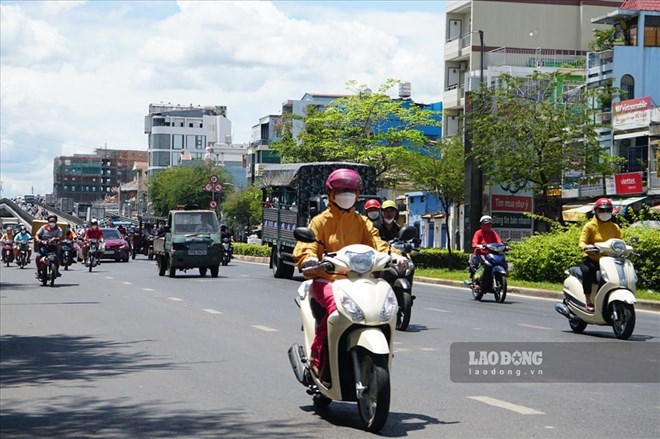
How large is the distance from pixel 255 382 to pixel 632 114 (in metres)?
48.0

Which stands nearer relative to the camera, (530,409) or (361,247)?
(361,247)

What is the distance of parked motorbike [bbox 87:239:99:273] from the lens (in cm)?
4112

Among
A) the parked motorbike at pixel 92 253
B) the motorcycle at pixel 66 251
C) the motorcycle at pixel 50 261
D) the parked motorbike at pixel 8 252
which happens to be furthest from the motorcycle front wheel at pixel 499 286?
the parked motorbike at pixel 8 252

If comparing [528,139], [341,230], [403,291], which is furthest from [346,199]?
[528,139]

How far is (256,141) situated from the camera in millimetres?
144875

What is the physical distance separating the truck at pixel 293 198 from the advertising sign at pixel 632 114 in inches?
993

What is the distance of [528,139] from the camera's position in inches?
1722

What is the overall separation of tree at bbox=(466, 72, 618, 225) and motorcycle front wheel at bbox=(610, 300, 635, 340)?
26.5m

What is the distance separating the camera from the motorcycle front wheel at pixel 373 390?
7945 mm

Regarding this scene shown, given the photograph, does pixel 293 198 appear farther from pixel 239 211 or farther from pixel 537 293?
pixel 239 211

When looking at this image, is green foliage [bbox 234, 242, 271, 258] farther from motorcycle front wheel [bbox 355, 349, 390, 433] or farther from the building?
motorcycle front wheel [bbox 355, 349, 390, 433]

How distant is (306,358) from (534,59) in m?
66.7

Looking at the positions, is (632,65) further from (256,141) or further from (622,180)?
(256,141)

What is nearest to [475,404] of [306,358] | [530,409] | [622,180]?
[530,409]
